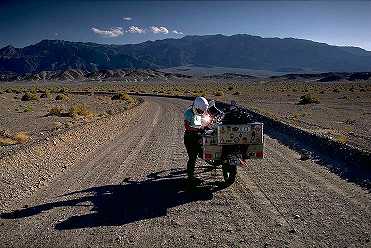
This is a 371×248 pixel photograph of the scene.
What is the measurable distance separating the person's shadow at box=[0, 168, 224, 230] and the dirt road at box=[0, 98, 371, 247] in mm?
21

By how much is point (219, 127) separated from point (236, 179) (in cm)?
177

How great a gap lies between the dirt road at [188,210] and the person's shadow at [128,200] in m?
0.02

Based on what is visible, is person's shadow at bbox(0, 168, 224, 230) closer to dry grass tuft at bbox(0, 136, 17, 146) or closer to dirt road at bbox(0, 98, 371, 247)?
dirt road at bbox(0, 98, 371, 247)

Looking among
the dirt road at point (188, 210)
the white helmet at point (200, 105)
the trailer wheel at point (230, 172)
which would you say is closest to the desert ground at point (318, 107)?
the dirt road at point (188, 210)

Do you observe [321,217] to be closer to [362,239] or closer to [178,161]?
[362,239]

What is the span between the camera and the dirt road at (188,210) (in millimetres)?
7375

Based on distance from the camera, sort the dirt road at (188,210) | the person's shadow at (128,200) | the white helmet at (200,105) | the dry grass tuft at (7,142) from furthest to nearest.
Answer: the dry grass tuft at (7,142)
the white helmet at (200,105)
the person's shadow at (128,200)
the dirt road at (188,210)

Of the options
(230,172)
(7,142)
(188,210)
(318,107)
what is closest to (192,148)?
(230,172)

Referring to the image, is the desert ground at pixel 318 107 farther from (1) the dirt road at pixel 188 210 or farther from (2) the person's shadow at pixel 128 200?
(2) the person's shadow at pixel 128 200

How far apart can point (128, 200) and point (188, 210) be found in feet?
5.00

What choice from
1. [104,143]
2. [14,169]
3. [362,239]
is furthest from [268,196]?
[104,143]

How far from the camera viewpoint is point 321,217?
8.20 metres

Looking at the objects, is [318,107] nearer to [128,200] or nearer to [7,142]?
[7,142]

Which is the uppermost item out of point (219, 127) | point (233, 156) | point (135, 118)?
point (219, 127)
